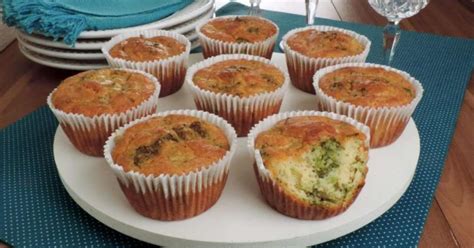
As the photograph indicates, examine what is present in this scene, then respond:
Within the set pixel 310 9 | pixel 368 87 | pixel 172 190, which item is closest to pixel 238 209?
pixel 172 190

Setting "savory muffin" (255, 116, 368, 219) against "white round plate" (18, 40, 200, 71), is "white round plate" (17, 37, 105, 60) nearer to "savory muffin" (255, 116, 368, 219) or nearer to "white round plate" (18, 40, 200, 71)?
"white round plate" (18, 40, 200, 71)

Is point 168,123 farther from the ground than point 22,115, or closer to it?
farther from the ground

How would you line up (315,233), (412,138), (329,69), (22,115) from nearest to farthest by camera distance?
(315,233) < (412,138) < (329,69) < (22,115)

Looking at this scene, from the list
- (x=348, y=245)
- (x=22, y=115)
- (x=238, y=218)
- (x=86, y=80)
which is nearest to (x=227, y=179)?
(x=238, y=218)

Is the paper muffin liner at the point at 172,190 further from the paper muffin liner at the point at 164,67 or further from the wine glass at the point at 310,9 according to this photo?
the wine glass at the point at 310,9

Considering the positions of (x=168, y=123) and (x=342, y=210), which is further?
(x=168, y=123)

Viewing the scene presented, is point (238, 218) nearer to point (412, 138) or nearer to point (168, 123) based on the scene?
point (168, 123)

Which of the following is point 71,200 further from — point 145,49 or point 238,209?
point 145,49
